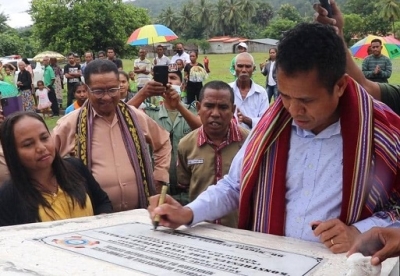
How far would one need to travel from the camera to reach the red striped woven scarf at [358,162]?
1.74 meters

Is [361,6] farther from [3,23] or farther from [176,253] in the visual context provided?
[176,253]

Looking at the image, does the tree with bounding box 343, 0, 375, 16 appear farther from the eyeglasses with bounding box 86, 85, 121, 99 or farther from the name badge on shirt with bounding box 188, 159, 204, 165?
the eyeglasses with bounding box 86, 85, 121, 99

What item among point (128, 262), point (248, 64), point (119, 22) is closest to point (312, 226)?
point (128, 262)

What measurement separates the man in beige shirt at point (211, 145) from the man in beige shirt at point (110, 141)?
10.3 inches

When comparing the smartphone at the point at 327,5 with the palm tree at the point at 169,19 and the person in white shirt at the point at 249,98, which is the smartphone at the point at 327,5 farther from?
the palm tree at the point at 169,19

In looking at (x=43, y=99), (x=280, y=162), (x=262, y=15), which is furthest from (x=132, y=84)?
(x=262, y=15)

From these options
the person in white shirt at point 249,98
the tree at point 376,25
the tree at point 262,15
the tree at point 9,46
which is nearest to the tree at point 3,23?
the tree at point 9,46

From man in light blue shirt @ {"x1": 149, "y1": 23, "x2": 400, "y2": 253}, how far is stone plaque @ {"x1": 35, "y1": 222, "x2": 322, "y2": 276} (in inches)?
4.4

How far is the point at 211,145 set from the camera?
11.2 feet

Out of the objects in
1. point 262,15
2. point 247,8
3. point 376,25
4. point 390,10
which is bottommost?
point 376,25

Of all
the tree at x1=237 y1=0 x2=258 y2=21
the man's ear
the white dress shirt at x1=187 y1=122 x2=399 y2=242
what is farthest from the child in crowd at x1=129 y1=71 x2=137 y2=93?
the tree at x1=237 y1=0 x2=258 y2=21

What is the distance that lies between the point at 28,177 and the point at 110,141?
0.77 meters

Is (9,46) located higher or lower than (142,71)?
higher

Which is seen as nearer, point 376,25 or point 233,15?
point 376,25
